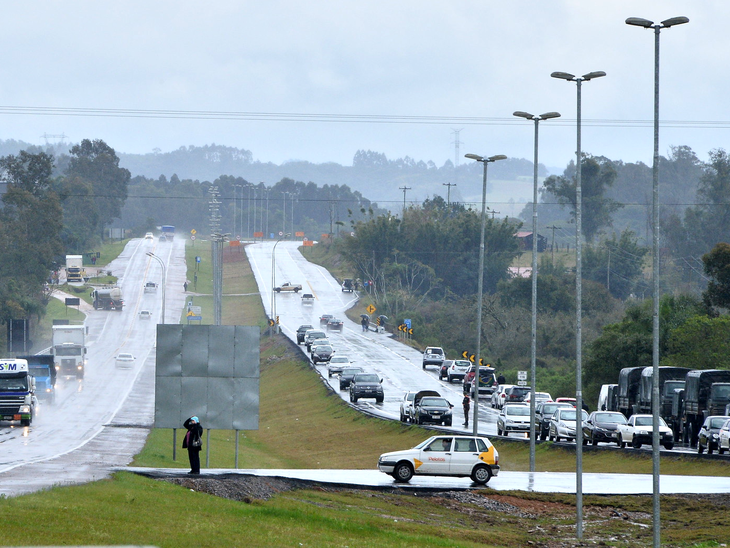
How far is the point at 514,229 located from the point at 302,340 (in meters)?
47.2

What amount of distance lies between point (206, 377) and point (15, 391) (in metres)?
17.6

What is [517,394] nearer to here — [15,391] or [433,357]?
[433,357]

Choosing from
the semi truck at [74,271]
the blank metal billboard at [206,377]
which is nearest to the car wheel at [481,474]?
the blank metal billboard at [206,377]

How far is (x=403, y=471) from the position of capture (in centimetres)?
2816

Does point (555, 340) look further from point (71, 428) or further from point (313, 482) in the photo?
point (313, 482)

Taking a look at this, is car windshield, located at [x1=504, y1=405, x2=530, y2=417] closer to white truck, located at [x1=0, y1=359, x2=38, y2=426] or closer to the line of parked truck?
the line of parked truck

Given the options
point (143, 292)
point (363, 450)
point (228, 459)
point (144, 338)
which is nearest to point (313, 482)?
point (228, 459)

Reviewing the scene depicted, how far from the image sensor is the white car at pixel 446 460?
1107 inches

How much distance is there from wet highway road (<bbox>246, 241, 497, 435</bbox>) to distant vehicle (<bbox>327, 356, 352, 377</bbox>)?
0.68m

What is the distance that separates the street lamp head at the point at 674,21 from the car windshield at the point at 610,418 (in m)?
23.3

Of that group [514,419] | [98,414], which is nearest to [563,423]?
[514,419]

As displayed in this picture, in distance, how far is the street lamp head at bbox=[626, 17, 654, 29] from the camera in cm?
1992

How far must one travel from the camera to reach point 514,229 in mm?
135875

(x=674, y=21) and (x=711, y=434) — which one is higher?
(x=674, y=21)
